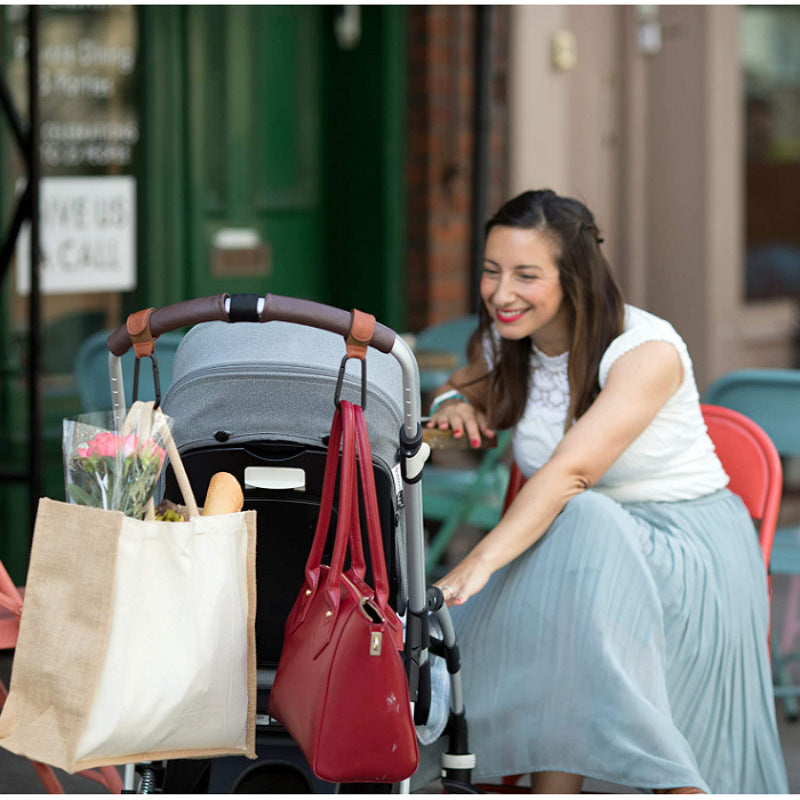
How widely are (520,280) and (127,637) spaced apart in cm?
137

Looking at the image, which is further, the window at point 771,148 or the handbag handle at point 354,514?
the window at point 771,148

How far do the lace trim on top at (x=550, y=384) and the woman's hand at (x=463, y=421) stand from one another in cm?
13

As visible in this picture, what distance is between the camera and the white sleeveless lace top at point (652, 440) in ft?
10.9

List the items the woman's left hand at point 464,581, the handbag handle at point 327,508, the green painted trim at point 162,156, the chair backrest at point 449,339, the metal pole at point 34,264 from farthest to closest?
the green painted trim at point 162,156 < the chair backrest at point 449,339 < the metal pole at point 34,264 < the woman's left hand at point 464,581 < the handbag handle at point 327,508

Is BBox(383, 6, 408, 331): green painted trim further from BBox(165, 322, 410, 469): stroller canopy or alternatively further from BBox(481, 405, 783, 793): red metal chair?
BBox(165, 322, 410, 469): stroller canopy

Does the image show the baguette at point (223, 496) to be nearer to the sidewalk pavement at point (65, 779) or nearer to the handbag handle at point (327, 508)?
the handbag handle at point (327, 508)

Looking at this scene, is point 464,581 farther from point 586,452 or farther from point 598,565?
point 586,452

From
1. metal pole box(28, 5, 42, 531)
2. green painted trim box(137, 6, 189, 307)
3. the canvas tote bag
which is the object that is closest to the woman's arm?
the canvas tote bag

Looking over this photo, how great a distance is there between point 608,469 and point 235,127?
327 cm

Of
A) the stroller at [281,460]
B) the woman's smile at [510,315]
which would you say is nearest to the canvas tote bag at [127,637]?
the stroller at [281,460]

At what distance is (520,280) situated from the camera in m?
3.29

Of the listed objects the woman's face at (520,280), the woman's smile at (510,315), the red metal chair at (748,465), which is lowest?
the red metal chair at (748,465)

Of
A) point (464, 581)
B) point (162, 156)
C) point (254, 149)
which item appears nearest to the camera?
point (464, 581)

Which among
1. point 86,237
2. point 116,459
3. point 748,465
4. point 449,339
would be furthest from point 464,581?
point 86,237
